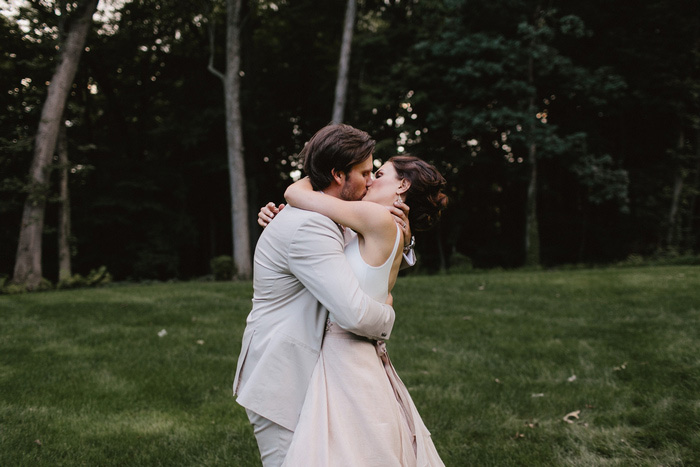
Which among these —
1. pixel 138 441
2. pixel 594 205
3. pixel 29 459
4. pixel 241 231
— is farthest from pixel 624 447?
pixel 594 205

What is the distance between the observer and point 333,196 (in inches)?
89.3

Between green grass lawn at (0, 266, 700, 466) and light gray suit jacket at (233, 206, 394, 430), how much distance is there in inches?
80.6

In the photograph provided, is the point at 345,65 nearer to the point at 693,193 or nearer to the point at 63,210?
the point at 63,210

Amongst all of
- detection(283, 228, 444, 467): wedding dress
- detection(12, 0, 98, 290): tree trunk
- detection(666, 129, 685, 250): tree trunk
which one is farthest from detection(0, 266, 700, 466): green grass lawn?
detection(666, 129, 685, 250): tree trunk

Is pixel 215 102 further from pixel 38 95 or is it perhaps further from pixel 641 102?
pixel 641 102

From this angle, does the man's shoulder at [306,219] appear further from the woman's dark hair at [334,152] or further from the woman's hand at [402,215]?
the woman's hand at [402,215]

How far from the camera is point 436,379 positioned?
561cm

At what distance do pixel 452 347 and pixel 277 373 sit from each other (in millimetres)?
5075

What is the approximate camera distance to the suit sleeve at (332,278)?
187 centimetres

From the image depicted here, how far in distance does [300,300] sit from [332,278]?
11.4 inches

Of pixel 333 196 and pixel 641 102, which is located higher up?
pixel 641 102

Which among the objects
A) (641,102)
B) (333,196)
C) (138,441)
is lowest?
(138,441)

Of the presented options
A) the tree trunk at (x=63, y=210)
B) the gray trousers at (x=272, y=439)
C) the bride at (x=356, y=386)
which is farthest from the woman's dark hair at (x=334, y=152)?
the tree trunk at (x=63, y=210)

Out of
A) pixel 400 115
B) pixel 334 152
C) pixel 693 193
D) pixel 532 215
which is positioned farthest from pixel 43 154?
pixel 693 193
